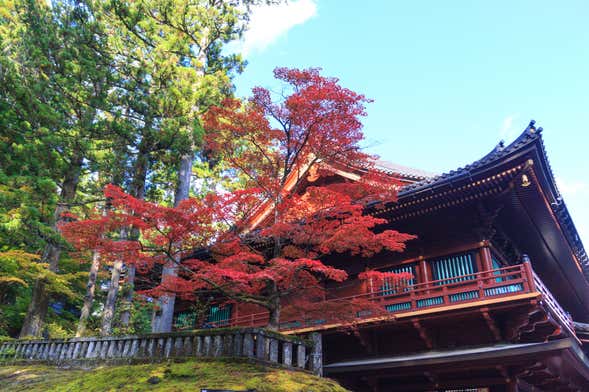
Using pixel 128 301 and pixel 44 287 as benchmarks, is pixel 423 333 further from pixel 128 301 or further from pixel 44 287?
pixel 44 287

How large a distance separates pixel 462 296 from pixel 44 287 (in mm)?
15249

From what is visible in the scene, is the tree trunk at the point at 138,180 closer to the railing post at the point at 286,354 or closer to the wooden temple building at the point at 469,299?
the wooden temple building at the point at 469,299

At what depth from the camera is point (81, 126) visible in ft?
52.6

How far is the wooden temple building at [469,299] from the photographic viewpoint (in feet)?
36.5

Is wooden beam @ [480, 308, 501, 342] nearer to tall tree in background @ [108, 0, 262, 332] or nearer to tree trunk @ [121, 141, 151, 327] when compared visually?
tall tree in background @ [108, 0, 262, 332]

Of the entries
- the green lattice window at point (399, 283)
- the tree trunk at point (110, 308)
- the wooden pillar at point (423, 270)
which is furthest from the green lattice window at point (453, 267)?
the tree trunk at point (110, 308)

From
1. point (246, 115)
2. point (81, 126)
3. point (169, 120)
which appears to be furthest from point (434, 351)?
point (81, 126)

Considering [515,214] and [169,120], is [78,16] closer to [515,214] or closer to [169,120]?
[169,120]

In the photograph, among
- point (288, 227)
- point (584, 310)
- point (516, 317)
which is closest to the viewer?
point (288, 227)

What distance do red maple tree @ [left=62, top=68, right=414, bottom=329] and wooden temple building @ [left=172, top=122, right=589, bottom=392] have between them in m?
1.68

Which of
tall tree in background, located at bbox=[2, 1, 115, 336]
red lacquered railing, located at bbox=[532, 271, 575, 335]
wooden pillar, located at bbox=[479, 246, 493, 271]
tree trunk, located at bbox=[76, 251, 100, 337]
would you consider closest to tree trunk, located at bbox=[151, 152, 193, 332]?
tree trunk, located at bbox=[76, 251, 100, 337]

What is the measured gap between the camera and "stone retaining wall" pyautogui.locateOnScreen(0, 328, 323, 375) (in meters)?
7.76

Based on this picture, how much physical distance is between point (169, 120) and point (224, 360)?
33.4 ft

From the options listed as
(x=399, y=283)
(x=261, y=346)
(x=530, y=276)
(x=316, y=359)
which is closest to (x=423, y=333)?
(x=399, y=283)
